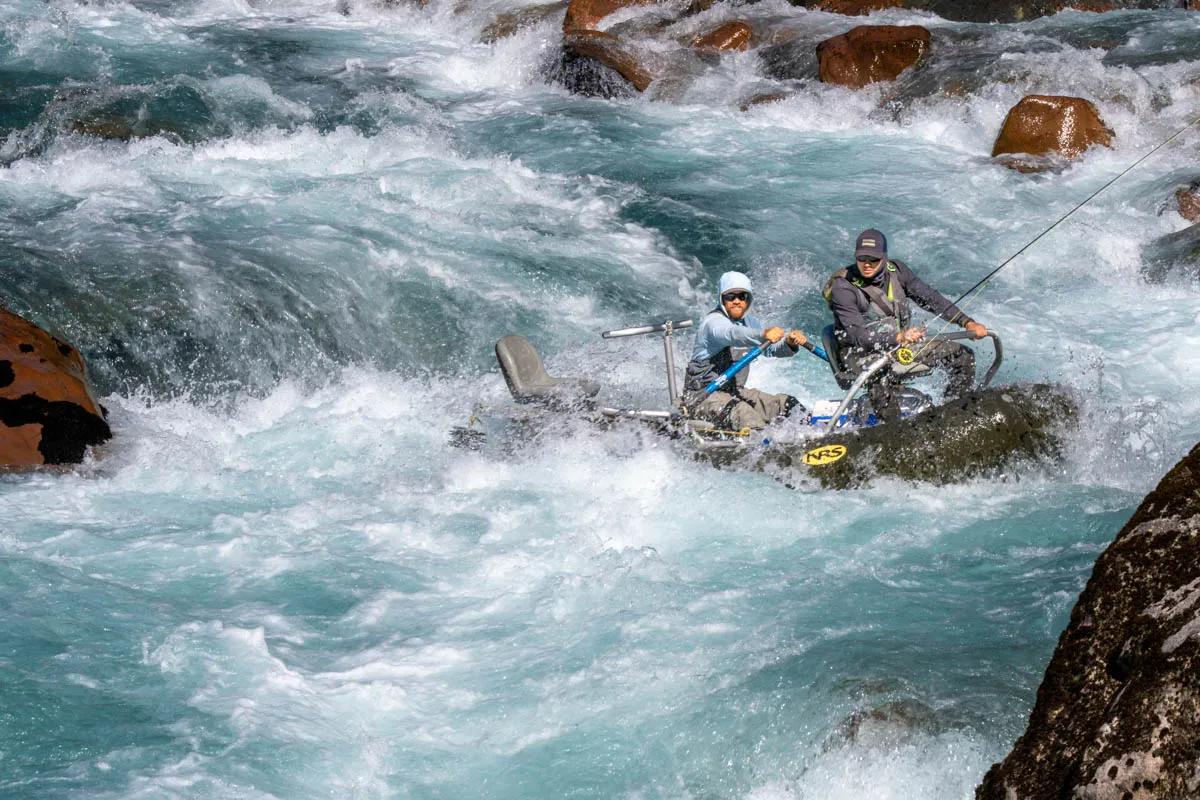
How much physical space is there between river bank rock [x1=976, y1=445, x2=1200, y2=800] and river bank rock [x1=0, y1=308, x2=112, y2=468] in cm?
671

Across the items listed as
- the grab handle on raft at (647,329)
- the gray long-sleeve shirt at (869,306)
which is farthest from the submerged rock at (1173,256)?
the grab handle on raft at (647,329)

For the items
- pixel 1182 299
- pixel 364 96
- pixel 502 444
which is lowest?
pixel 502 444

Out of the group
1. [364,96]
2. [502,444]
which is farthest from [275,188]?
[502,444]

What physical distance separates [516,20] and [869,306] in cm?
1328

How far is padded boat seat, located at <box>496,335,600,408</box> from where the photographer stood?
8.49 metres

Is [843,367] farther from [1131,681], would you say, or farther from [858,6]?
[858,6]

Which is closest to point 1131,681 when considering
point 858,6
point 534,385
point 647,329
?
point 647,329

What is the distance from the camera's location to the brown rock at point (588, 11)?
63.8 ft

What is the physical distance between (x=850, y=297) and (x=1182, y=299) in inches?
191

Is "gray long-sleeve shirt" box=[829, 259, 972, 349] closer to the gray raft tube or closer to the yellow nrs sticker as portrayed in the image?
the gray raft tube

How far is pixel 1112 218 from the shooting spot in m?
13.0

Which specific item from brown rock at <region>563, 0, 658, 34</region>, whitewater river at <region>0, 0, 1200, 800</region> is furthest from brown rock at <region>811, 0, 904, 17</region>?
brown rock at <region>563, 0, 658, 34</region>

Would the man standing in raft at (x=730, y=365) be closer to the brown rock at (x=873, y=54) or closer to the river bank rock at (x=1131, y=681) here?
the river bank rock at (x=1131, y=681)

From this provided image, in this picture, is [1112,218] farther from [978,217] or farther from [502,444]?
[502,444]
